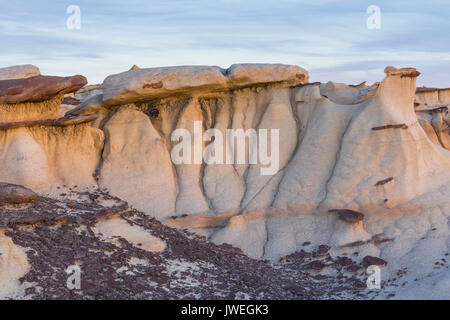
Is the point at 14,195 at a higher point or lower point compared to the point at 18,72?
lower

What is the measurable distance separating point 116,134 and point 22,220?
5.54 meters

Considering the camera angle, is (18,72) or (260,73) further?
(18,72)

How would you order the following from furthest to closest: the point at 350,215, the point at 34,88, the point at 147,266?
the point at 34,88
the point at 350,215
the point at 147,266

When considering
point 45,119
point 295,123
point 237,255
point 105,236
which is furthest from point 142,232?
point 295,123

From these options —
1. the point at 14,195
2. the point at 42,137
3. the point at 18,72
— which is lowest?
the point at 14,195

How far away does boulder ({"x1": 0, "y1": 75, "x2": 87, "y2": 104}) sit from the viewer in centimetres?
1541

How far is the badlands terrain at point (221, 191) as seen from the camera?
11.4m

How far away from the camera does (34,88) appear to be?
15.6m

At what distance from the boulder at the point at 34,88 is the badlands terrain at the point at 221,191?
39mm

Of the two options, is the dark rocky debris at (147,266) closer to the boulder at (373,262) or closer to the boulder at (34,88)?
the boulder at (373,262)

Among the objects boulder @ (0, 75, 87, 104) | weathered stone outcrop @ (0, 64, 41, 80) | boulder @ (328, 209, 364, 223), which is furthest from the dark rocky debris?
weathered stone outcrop @ (0, 64, 41, 80)

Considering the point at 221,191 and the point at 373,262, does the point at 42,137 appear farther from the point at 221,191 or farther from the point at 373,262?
the point at 373,262

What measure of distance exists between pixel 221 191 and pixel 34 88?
229 inches

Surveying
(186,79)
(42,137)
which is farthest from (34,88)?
(186,79)
